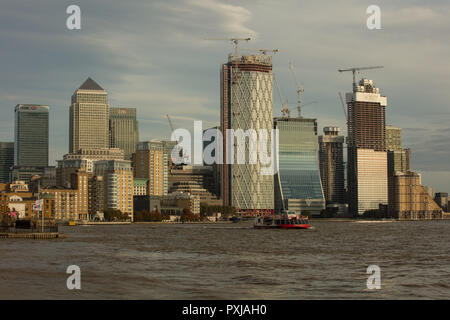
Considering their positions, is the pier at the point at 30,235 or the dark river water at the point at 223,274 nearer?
the dark river water at the point at 223,274

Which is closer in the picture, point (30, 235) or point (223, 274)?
point (223, 274)

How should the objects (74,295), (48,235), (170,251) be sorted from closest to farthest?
(74,295), (170,251), (48,235)

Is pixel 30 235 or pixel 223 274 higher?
pixel 223 274

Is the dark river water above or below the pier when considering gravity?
above

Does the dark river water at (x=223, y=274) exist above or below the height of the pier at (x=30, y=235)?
above

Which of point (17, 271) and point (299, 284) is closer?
point (299, 284)

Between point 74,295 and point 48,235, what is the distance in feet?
293

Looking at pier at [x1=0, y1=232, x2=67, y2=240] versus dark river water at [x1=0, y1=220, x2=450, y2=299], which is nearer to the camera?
dark river water at [x1=0, y1=220, x2=450, y2=299]

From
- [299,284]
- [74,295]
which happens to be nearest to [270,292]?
[299,284]
